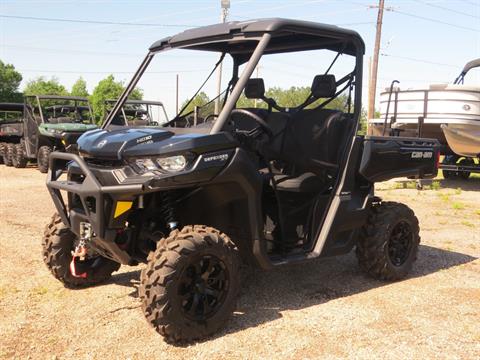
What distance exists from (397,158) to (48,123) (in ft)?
39.3

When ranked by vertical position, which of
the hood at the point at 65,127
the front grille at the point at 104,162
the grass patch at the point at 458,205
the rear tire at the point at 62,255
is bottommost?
the grass patch at the point at 458,205

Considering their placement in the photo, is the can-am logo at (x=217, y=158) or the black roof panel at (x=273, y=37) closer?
the can-am logo at (x=217, y=158)

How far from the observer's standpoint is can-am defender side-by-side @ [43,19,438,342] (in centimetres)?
345

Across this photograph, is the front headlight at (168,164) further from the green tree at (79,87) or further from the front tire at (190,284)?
the green tree at (79,87)

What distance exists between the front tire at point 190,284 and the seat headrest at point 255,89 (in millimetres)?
1177

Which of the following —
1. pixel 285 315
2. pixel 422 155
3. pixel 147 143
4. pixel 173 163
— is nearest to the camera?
pixel 173 163

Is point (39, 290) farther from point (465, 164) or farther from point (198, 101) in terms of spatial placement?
point (465, 164)

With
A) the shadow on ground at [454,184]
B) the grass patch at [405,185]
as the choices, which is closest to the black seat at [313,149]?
the grass patch at [405,185]

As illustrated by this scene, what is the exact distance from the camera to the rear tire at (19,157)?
1590 cm

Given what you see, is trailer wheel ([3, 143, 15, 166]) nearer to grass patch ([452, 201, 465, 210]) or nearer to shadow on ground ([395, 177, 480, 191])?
shadow on ground ([395, 177, 480, 191])

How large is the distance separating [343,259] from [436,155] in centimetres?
142

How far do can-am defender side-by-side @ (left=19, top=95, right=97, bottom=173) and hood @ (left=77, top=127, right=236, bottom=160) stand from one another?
35.2 feet

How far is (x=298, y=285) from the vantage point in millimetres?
4840

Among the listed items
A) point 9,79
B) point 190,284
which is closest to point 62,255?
point 190,284
